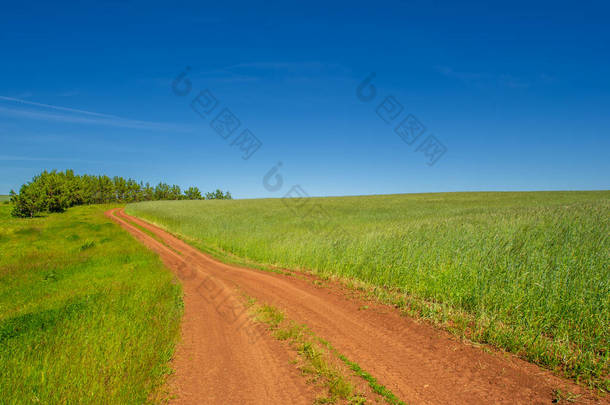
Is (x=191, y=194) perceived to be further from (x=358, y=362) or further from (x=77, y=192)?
(x=358, y=362)

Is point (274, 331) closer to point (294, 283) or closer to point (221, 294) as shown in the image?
point (221, 294)

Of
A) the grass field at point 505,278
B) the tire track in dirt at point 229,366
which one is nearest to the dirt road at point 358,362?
the tire track in dirt at point 229,366

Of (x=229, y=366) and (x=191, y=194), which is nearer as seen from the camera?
(x=229, y=366)

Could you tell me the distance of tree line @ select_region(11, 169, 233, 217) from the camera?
36.9m

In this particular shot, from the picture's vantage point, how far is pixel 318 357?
14.7 ft

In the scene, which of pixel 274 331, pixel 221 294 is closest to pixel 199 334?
pixel 274 331

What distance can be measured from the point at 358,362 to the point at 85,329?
5410 mm

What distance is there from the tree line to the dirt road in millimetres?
46675

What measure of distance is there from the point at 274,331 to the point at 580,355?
5.21m

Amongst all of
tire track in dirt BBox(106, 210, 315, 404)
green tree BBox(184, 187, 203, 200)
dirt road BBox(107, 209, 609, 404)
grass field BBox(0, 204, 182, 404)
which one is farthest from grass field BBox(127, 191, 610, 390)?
green tree BBox(184, 187, 203, 200)

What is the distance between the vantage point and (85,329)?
17.5ft

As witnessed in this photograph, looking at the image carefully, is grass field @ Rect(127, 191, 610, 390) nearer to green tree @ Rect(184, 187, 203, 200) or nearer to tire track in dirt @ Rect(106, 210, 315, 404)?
tire track in dirt @ Rect(106, 210, 315, 404)

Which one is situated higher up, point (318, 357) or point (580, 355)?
point (318, 357)

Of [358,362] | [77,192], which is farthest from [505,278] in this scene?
[77,192]
